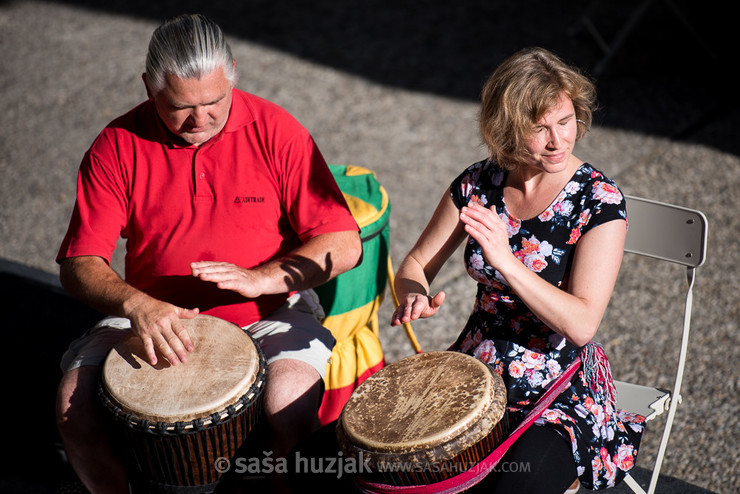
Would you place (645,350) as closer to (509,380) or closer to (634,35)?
(509,380)

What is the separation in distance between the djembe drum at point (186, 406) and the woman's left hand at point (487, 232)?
0.70 metres

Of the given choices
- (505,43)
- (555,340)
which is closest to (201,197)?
(555,340)

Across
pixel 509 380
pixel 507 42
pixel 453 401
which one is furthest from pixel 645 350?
pixel 507 42

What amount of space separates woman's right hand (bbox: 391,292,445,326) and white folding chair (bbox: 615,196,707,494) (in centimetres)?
72

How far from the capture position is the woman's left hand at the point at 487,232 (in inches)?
69.6

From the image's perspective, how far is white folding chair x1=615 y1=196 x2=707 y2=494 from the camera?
2.13m

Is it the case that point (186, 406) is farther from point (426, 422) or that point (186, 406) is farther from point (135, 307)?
point (426, 422)

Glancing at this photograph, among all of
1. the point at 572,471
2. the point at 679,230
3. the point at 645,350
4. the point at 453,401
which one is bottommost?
the point at 645,350

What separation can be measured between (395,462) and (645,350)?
5.70 feet

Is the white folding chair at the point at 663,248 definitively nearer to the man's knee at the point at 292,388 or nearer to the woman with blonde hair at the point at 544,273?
the woman with blonde hair at the point at 544,273

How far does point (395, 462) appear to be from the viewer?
167cm

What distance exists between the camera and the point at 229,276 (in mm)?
2039

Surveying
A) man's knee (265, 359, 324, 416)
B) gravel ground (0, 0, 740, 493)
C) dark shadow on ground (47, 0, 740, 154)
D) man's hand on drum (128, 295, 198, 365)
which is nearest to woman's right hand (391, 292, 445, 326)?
man's knee (265, 359, 324, 416)

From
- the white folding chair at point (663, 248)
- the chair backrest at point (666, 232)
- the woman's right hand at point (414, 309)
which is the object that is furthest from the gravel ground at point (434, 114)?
the woman's right hand at point (414, 309)
